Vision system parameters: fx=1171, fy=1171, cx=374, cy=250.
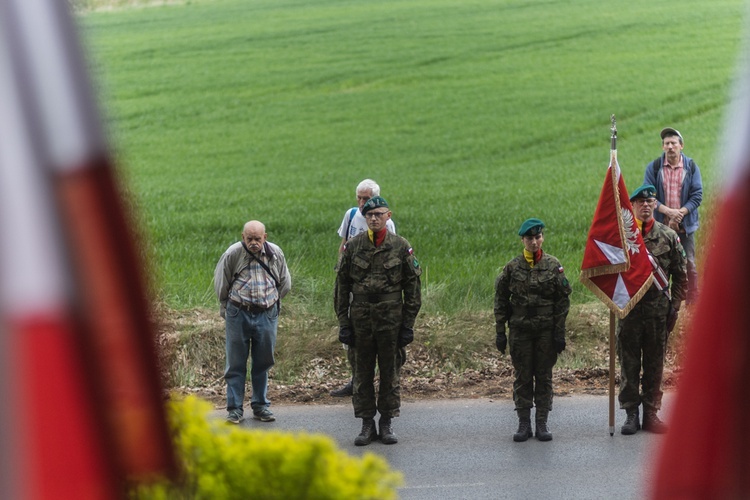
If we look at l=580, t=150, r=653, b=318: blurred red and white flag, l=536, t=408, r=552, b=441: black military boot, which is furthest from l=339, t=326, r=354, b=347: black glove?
l=580, t=150, r=653, b=318: blurred red and white flag

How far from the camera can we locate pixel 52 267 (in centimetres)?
202

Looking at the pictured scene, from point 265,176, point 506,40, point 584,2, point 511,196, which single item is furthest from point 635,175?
point 584,2

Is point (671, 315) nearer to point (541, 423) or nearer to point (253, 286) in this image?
point (541, 423)

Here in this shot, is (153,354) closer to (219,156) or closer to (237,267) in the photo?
(237,267)

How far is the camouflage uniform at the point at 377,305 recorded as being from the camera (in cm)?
993

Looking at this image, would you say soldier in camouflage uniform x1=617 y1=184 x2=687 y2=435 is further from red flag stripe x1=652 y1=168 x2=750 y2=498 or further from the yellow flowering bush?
red flag stripe x1=652 y1=168 x2=750 y2=498

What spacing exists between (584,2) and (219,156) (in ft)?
57.4

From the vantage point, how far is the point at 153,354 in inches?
86.7

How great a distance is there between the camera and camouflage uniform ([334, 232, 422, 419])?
993 cm

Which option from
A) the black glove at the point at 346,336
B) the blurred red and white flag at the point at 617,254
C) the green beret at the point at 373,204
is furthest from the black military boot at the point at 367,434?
the blurred red and white flag at the point at 617,254

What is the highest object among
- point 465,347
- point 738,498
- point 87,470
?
point 87,470

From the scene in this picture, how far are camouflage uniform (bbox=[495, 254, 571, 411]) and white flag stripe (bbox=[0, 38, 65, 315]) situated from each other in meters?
7.96

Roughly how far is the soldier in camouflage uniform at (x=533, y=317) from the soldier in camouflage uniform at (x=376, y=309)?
824 millimetres

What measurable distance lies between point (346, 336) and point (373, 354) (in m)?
0.30
